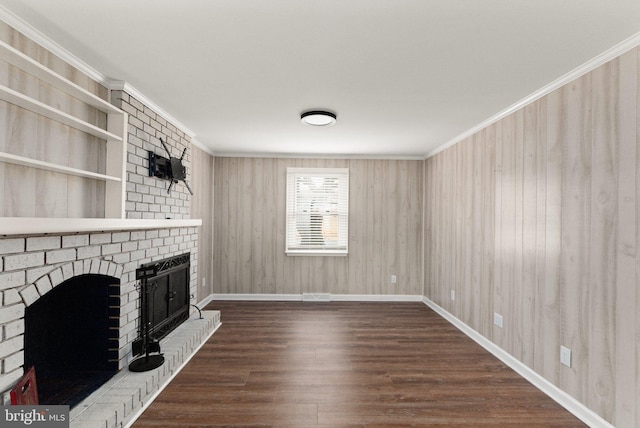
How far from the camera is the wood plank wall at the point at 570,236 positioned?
186 cm

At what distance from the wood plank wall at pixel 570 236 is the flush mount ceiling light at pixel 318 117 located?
1720 mm

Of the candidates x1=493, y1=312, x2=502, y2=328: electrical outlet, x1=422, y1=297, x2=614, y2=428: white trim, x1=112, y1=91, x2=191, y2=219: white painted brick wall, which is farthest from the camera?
x1=493, y1=312, x2=502, y2=328: electrical outlet

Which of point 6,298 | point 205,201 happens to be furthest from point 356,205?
point 6,298

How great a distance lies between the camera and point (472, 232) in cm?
368

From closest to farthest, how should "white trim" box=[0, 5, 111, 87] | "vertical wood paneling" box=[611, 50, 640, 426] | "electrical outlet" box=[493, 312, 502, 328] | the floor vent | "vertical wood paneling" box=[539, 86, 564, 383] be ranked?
"white trim" box=[0, 5, 111, 87], "vertical wood paneling" box=[611, 50, 640, 426], "vertical wood paneling" box=[539, 86, 564, 383], "electrical outlet" box=[493, 312, 502, 328], the floor vent

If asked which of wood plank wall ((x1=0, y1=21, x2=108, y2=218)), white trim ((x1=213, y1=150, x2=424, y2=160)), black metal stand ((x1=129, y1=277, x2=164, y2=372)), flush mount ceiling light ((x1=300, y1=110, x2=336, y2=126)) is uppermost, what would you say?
white trim ((x1=213, y1=150, x2=424, y2=160))

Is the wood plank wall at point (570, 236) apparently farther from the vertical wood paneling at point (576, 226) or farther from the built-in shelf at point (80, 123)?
the built-in shelf at point (80, 123)

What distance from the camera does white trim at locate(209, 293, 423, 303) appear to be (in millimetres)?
5172

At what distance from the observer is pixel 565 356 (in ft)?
7.48

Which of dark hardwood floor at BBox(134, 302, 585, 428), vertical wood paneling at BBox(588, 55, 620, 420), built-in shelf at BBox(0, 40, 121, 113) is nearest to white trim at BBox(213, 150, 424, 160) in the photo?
dark hardwood floor at BBox(134, 302, 585, 428)

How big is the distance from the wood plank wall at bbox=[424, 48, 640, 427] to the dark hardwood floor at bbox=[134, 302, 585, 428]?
371 millimetres

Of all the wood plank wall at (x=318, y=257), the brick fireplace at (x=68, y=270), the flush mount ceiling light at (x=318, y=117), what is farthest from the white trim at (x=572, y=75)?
the brick fireplace at (x=68, y=270)

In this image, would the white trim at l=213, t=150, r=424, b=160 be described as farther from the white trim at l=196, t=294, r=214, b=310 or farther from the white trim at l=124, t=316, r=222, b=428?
the white trim at l=124, t=316, r=222, b=428

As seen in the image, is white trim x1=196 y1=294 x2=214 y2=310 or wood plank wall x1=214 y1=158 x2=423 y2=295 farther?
wood plank wall x1=214 y1=158 x2=423 y2=295
